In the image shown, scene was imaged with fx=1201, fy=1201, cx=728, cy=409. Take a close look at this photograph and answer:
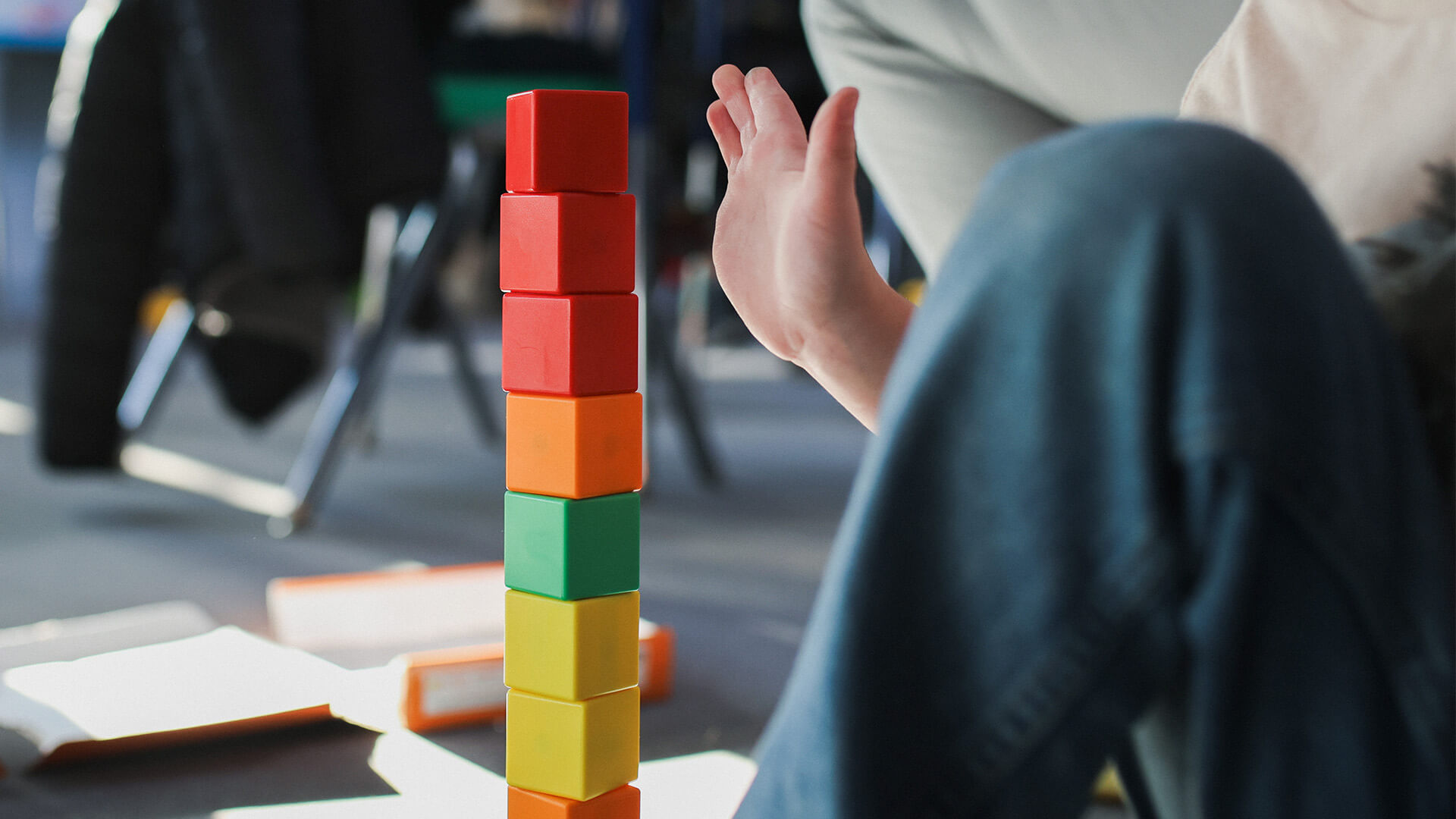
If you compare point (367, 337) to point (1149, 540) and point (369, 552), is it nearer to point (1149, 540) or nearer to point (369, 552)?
point (369, 552)

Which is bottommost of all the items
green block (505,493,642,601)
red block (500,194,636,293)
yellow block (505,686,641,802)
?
yellow block (505,686,641,802)

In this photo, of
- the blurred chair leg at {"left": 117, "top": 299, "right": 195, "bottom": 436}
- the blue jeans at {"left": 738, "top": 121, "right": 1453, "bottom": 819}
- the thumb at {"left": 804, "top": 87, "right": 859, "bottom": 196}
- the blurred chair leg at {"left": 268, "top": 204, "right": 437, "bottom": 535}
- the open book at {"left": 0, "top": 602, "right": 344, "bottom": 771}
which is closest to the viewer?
the blue jeans at {"left": 738, "top": 121, "right": 1453, "bottom": 819}

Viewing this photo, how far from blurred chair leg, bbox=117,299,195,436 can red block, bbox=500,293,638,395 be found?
129cm

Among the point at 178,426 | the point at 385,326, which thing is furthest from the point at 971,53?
the point at 178,426

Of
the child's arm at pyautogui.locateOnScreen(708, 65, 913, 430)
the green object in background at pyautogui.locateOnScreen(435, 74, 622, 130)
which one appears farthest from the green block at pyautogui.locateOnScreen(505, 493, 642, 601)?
the green object in background at pyautogui.locateOnScreen(435, 74, 622, 130)

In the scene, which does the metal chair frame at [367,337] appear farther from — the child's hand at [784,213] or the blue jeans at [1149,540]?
the blue jeans at [1149,540]

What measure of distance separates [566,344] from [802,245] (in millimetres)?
133

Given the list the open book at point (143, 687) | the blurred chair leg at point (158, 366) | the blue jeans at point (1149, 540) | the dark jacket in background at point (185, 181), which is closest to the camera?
the blue jeans at point (1149, 540)

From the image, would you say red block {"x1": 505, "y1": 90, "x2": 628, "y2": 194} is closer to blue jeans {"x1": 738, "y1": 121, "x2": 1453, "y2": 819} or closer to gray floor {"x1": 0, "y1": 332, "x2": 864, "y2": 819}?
blue jeans {"x1": 738, "y1": 121, "x2": 1453, "y2": 819}

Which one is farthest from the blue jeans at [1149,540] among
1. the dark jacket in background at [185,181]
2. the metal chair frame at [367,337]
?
the metal chair frame at [367,337]

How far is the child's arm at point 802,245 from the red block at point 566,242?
0.16 feet

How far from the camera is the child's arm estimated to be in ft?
1.37

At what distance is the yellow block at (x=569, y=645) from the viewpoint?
0.52 m

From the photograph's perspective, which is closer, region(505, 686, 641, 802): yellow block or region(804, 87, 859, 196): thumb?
region(804, 87, 859, 196): thumb
